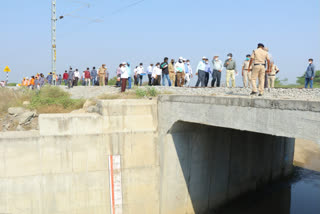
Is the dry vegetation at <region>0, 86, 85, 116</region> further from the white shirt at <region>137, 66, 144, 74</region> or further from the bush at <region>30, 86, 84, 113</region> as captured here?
the white shirt at <region>137, 66, 144, 74</region>

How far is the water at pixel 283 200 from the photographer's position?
519 inches

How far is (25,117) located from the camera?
456 inches

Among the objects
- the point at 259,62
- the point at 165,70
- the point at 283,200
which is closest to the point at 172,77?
the point at 165,70

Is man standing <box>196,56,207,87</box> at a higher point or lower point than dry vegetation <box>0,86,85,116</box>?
higher

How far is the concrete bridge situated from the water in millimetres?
2360

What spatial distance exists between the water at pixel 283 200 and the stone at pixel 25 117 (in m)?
8.54

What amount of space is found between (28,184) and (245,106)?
7.16 meters

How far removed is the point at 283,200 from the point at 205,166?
594 cm

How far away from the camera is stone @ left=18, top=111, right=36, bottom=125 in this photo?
11.5 metres

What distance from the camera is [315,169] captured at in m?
19.1

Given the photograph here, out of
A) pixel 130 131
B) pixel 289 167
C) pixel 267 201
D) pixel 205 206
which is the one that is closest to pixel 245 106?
pixel 130 131

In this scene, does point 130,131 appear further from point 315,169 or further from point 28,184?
point 315,169

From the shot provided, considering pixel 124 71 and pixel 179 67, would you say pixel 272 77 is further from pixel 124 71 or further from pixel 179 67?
pixel 124 71

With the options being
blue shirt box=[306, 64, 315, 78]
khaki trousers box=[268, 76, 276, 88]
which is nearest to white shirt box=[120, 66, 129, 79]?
khaki trousers box=[268, 76, 276, 88]
